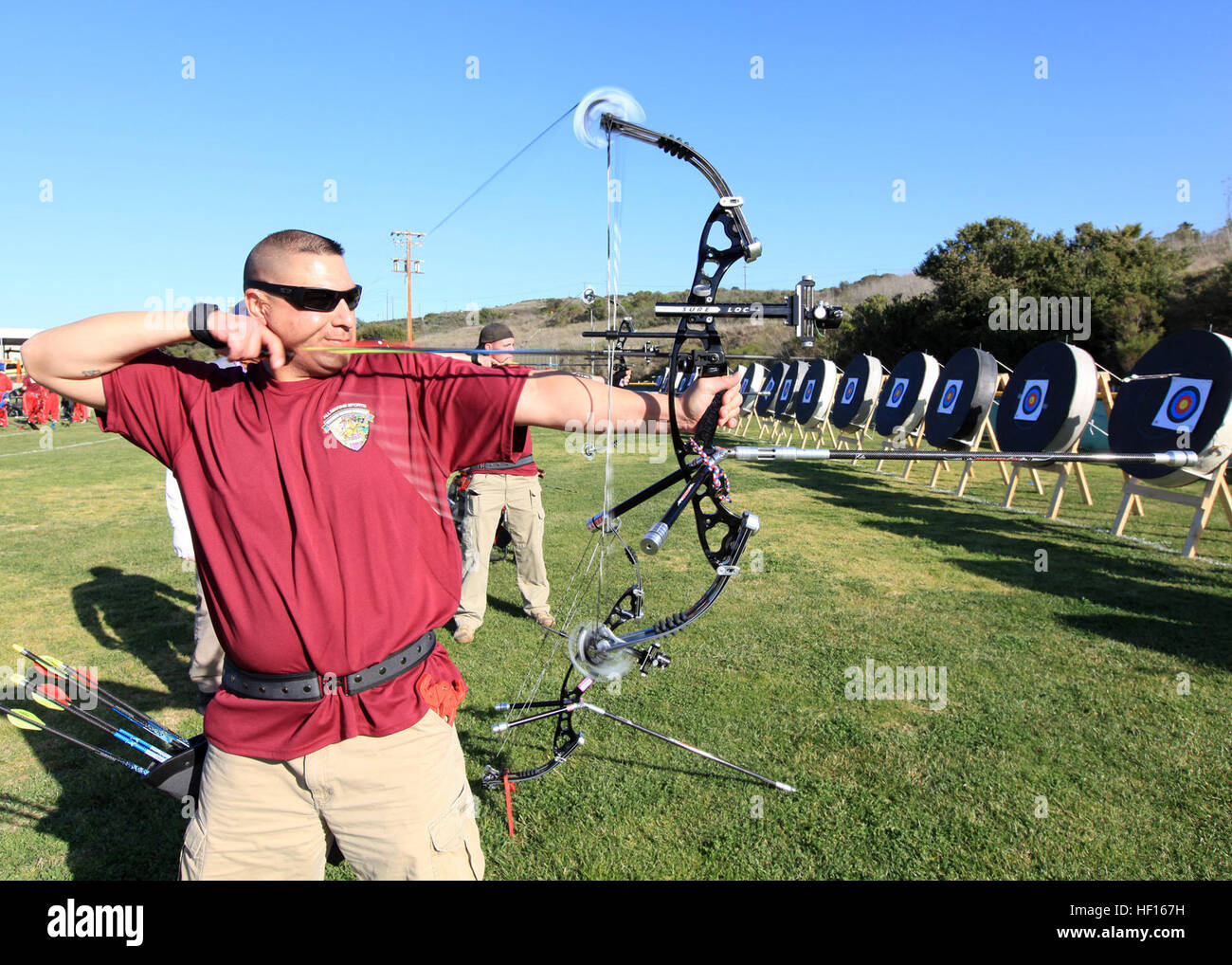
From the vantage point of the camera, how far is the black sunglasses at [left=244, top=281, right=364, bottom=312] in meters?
1.81

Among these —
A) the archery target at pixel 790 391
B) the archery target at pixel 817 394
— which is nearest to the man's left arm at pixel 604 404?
the archery target at pixel 817 394

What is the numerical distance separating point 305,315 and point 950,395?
1133 cm

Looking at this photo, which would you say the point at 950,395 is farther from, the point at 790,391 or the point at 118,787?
the point at 118,787

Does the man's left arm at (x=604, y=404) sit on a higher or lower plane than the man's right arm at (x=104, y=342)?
lower

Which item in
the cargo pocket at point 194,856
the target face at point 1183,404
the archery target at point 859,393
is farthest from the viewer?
the archery target at point 859,393

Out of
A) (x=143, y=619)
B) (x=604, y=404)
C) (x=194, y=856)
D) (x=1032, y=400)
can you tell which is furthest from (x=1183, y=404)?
(x=143, y=619)

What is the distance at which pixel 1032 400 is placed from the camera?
9617 millimetres

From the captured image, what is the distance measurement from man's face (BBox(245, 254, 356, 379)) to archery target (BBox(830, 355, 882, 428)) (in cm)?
1386

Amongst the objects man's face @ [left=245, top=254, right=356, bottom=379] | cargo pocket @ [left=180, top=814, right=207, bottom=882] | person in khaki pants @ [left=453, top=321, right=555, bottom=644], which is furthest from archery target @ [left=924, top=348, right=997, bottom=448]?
cargo pocket @ [left=180, top=814, right=207, bottom=882]

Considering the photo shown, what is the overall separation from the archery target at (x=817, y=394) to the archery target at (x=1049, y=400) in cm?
619

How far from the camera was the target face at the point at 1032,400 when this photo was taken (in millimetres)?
9430

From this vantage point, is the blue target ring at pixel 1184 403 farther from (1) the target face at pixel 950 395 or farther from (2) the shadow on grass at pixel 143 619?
(2) the shadow on grass at pixel 143 619

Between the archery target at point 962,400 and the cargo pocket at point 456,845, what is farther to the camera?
the archery target at point 962,400

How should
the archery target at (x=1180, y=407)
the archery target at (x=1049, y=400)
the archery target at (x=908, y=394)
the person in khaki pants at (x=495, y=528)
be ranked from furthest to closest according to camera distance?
the archery target at (x=908, y=394)
the archery target at (x=1049, y=400)
the archery target at (x=1180, y=407)
the person in khaki pants at (x=495, y=528)
